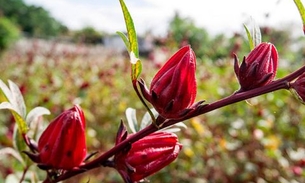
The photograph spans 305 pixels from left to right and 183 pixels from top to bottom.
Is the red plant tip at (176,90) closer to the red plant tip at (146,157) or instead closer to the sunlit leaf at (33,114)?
the red plant tip at (146,157)

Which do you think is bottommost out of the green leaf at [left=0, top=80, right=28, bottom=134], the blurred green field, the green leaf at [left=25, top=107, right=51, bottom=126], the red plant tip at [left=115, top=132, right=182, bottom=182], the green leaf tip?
the blurred green field


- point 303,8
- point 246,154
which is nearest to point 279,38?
point 246,154

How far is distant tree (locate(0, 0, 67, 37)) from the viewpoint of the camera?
905 inches

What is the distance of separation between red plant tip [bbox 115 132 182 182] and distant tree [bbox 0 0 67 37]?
22724 millimetres

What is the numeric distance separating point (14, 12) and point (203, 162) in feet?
74.6

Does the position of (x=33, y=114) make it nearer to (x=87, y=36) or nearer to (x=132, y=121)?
(x=132, y=121)

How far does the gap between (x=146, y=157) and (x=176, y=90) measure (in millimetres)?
78

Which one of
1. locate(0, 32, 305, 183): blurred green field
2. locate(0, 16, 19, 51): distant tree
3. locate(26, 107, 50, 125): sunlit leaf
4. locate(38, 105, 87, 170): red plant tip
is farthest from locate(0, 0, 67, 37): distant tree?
locate(38, 105, 87, 170): red plant tip

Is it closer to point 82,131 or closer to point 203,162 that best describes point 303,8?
point 82,131

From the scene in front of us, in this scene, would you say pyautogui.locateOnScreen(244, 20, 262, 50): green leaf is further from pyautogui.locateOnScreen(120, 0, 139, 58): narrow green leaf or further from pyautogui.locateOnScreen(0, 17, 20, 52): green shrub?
pyautogui.locateOnScreen(0, 17, 20, 52): green shrub

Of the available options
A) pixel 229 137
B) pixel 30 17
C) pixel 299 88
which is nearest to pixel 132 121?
pixel 299 88

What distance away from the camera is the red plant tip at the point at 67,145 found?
0.50 m

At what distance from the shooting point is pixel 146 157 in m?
0.49

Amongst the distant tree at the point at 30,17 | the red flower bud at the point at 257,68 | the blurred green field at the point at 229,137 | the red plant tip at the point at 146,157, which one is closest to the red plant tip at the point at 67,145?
the red plant tip at the point at 146,157
